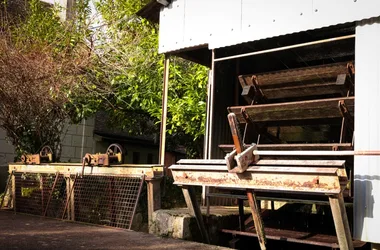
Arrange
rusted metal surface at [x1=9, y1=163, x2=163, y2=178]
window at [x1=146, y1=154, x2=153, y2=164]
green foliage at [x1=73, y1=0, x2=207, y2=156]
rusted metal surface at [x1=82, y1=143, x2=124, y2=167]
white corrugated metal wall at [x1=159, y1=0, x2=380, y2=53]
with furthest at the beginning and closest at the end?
window at [x1=146, y1=154, x2=153, y2=164], green foliage at [x1=73, y1=0, x2=207, y2=156], rusted metal surface at [x1=82, y1=143, x2=124, y2=167], rusted metal surface at [x1=9, y1=163, x2=163, y2=178], white corrugated metal wall at [x1=159, y1=0, x2=380, y2=53]

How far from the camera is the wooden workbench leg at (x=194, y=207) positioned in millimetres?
A: 5750

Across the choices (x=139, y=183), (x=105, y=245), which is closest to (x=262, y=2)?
(x=139, y=183)

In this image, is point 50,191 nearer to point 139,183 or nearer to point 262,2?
point 139,183

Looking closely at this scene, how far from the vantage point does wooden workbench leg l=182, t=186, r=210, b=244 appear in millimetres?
5750

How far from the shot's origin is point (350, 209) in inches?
269

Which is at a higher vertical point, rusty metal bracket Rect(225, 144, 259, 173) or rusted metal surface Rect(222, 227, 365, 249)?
rusty metal bracket Rect(225, 144, 259, 173)

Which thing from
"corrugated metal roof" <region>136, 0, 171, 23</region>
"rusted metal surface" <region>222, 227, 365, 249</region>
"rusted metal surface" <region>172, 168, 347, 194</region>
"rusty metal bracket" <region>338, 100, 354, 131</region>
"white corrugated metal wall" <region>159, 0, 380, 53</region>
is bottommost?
"rusted metal surface" <region>222, 227, 365, 249</region>

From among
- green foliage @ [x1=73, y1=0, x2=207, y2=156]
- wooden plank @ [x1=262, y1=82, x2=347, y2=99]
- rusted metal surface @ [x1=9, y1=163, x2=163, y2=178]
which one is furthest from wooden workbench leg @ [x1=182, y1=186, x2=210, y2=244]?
green foliage @ [x1=73, y1=0, x2=207, y2=156]

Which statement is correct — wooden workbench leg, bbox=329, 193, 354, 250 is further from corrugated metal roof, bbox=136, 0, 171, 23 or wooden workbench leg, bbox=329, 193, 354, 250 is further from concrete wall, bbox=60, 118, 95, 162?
concrete wall, bbox=60, 118, 95, 162

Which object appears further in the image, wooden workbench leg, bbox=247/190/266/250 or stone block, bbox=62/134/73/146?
stone block, bbox=62/134/73/146

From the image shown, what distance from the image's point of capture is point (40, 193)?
7941mm

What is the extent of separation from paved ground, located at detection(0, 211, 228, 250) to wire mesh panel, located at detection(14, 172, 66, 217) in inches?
38.0

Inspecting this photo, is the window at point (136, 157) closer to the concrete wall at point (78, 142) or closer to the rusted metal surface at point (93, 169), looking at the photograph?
the concrete wall at point (78, 142)

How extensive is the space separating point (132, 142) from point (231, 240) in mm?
10341
